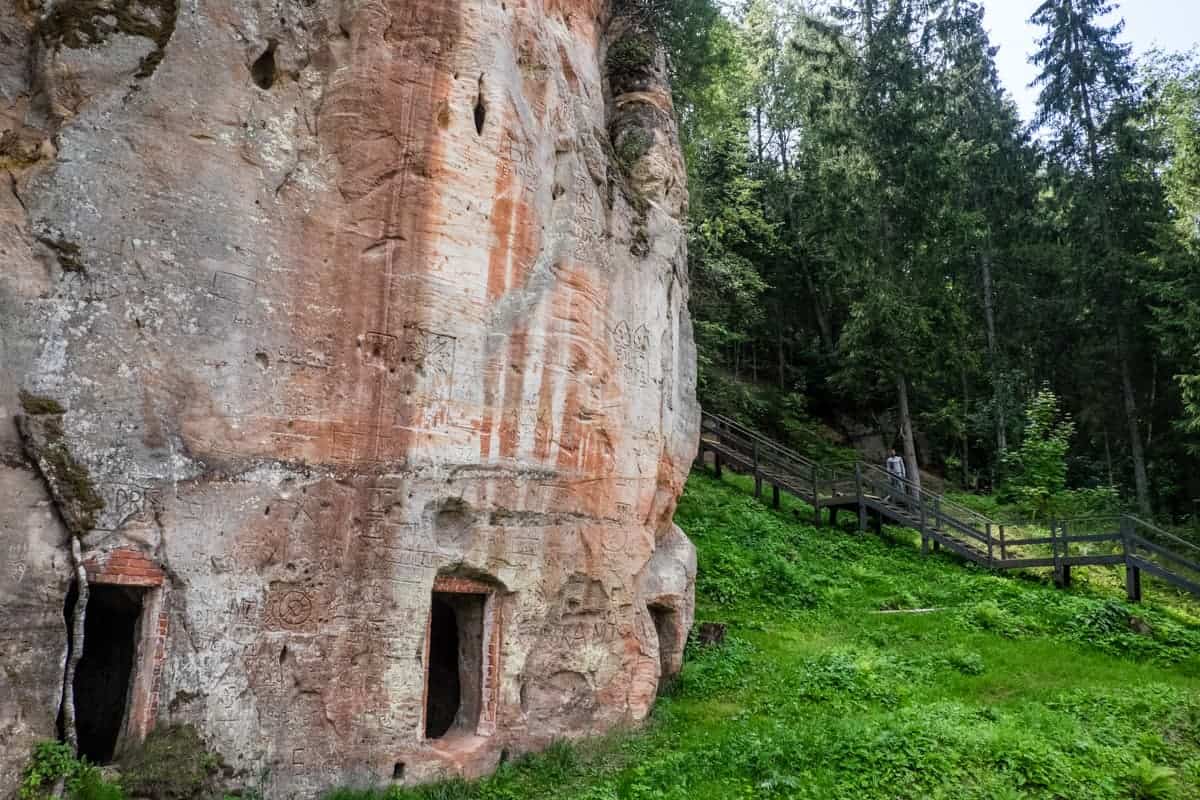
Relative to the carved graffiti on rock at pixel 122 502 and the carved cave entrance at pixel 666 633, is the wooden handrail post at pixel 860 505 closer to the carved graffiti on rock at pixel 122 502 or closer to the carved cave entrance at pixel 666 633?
the carved cave entrance at pixel 666 633

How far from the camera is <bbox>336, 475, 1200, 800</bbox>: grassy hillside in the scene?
985 centimetres

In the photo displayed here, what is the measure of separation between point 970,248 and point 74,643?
29.0 m

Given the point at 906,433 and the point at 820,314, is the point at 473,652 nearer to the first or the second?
the point at 906,433

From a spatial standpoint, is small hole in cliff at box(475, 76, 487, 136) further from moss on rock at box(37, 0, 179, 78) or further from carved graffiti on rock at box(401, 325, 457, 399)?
moss on rock at box(37, 0, 179, 78)

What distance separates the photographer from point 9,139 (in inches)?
326

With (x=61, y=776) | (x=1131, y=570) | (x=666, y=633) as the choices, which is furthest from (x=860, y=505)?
(x=61, y=776)

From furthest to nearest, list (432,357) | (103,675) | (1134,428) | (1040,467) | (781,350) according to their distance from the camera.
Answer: (781,350)
(1134,428)
(1040,467)
(103,675)
(432,357)

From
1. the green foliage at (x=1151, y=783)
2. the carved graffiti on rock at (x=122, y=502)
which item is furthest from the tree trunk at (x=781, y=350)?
the carved graffiti on rock at (x=122, y=502)

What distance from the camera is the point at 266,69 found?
9820 mm

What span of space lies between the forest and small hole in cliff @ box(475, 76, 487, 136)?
1247 centimetres

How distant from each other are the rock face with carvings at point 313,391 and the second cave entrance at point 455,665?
1.9 inches

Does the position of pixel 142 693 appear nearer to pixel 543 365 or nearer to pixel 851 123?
pixel 543 365

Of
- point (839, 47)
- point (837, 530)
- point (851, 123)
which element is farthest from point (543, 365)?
point (839, 47)

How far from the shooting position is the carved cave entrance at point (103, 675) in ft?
33.5
